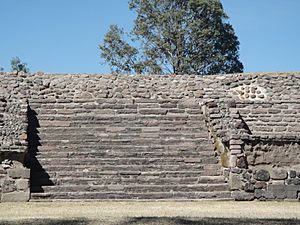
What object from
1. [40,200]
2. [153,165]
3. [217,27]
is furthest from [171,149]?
[217,27]

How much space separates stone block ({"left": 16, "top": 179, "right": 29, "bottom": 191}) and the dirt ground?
0.67 meters

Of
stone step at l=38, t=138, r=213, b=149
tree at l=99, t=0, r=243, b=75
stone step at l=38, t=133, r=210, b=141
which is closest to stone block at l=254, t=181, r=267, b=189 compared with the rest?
stone step at l=38, t=138, r=213, b=149

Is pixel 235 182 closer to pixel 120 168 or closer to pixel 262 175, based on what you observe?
pixel 262 175

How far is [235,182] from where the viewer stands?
1394 centimetres

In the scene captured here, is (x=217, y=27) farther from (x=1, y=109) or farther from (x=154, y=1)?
(x=1, y=109)

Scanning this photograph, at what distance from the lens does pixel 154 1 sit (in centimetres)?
3731

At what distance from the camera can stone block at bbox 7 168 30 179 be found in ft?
43.6

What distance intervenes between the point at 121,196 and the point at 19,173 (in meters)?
2.31

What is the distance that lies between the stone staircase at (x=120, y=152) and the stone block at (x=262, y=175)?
0.78m

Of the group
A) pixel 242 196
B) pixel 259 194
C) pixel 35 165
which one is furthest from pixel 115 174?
pixel 259 194

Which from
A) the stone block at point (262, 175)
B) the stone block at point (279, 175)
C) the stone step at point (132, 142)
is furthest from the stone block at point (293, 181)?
the stone step at point (132, 142)

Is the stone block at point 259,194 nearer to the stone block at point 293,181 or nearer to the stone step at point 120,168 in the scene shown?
the stone block at point 293,181

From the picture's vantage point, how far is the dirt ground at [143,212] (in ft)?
30.2

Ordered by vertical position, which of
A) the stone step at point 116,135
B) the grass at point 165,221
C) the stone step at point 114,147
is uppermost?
the stone step at point 116,135
